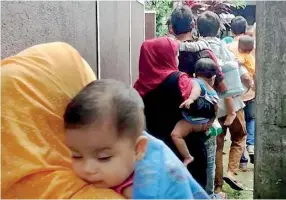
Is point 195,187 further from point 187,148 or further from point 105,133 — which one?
point 187,148

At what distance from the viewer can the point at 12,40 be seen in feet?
7.91

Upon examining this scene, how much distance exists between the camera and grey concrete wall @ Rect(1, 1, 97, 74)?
7.86 ft

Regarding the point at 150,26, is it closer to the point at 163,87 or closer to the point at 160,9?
the point at 160,9

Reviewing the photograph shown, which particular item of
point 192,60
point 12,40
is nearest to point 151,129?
point 192,60

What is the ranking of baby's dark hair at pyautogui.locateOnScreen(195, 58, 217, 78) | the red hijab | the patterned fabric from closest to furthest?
the patterned fabric, the red hijab, baby's dark hair at pyautogui.locateOnScreen(195, 58, 217, 78)

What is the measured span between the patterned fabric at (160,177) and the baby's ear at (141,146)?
1.1 inches

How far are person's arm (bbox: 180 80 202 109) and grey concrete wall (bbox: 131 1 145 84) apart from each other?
4211mm

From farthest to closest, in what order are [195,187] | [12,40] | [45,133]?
[12,40] < [195,187] < [45,133]

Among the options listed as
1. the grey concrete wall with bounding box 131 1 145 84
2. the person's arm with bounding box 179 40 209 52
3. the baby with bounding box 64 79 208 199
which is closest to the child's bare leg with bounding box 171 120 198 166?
the person's arm with bounding box 179 40 209 52

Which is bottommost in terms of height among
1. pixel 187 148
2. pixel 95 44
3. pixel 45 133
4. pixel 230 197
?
pixel 230 197

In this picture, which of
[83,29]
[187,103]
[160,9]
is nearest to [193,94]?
[187,103]

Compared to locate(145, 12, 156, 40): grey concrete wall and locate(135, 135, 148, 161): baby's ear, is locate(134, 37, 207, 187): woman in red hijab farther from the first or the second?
locate(145, 12, 156, 40): grey concrete wall

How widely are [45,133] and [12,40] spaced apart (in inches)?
37.0

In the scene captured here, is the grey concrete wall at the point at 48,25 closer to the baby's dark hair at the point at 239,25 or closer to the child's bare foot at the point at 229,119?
the child's bare foot at the point at 229,119
